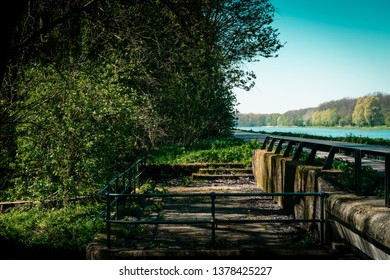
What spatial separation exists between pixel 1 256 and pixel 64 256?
1.42 metres

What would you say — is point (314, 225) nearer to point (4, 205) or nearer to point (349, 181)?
point (349, 181)

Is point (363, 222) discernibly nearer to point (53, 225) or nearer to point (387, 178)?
point (387, 178)

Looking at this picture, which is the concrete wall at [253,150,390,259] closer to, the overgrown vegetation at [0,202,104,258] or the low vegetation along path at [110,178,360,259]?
the low vegetation along path at [110,178,360,259]

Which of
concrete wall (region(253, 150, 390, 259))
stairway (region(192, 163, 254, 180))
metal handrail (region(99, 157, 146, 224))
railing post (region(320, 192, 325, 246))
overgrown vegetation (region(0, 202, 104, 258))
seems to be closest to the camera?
concrete wall (region(253, 150, 390, 259))

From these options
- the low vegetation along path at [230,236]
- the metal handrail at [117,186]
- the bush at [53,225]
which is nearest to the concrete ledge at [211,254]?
the low vegetation along path at [230,236]

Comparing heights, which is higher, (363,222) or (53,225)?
(363,222)

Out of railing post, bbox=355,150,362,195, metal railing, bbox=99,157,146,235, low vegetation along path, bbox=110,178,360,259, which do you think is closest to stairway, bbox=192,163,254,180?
metal railing, bbox=99,157,146,235

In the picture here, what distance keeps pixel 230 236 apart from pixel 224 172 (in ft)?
34.1

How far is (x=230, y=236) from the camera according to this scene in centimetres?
823

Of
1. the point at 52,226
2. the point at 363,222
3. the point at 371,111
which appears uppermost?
the point at 371,111

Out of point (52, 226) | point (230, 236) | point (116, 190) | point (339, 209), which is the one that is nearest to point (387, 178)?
point (339, 209)

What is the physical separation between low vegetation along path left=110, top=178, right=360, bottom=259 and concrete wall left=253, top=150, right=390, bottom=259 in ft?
1.40

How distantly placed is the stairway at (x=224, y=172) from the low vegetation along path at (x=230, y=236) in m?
4.34

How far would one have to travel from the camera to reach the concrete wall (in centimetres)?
494
